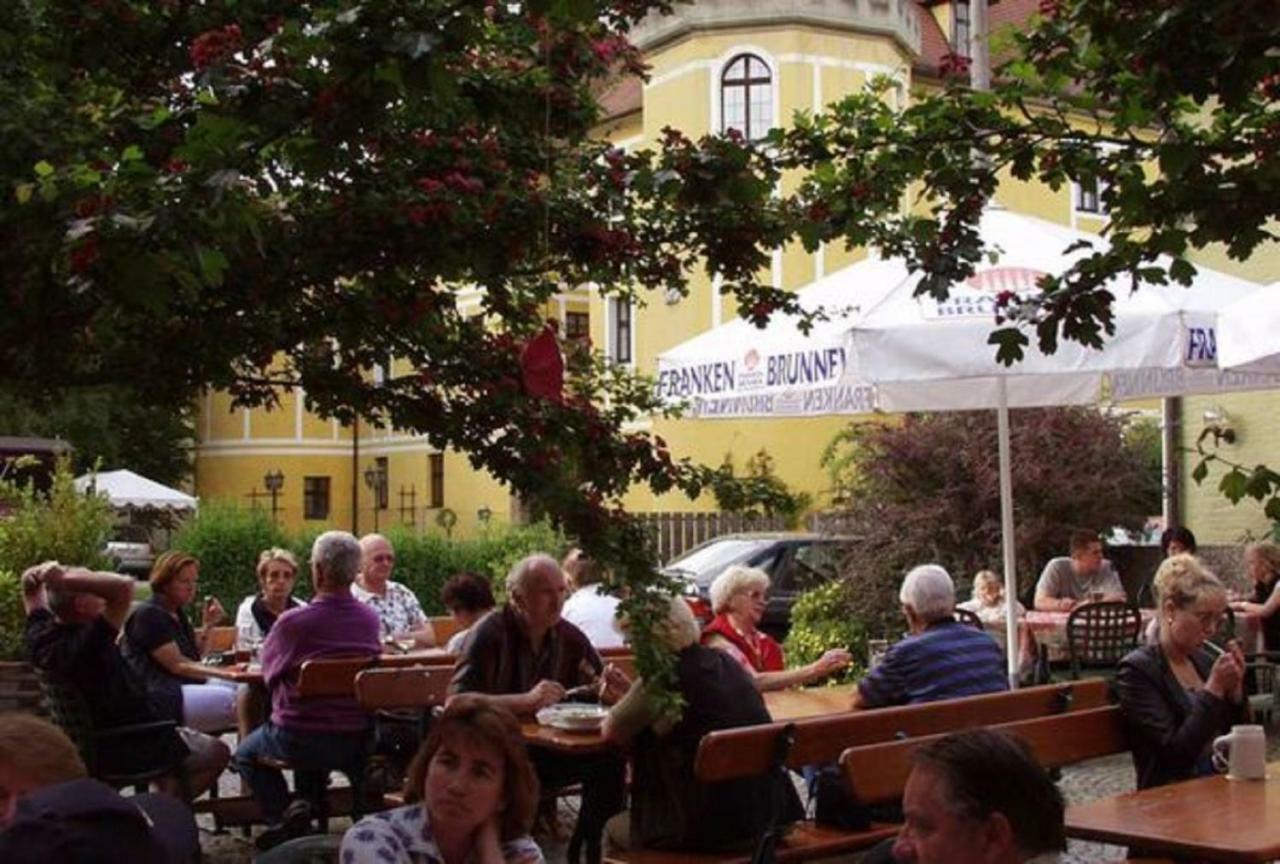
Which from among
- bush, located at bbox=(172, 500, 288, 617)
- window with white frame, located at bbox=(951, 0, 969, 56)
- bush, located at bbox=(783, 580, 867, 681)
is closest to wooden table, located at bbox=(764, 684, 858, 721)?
bush, located at bbox=(783, 580, 867, 681)

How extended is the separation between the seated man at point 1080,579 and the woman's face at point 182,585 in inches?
249

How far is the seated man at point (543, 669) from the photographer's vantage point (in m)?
7.25

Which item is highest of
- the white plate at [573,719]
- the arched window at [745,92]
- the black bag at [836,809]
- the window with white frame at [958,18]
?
the window with white frame at [958,18]

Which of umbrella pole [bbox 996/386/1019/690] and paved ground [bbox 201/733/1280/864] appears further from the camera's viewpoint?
umbrella pole [bbox 996/386/1019/690]

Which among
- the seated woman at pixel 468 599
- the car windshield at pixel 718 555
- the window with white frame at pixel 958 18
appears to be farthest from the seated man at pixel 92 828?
the window with white frame at pixel 958 18

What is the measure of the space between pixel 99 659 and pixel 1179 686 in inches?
170

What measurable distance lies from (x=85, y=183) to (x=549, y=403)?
181cm

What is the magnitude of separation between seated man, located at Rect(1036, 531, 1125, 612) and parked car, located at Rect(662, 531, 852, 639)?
18.1 feet

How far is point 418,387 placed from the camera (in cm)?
537

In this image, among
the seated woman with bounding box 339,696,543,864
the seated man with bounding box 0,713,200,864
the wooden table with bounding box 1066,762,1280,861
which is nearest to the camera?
the seated man with bounding box 0,713,200,864

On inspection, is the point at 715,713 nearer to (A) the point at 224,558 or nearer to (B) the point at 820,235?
(B) the point at 820,235

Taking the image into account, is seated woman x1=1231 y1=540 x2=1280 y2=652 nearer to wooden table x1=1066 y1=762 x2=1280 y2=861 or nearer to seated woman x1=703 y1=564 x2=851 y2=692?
seated woman x1=703 y1=564 x2=851 y2=692

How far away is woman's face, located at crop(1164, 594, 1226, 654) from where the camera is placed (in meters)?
6.32

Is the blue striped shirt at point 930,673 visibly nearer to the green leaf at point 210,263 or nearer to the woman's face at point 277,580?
the green leaf at point 210,263
